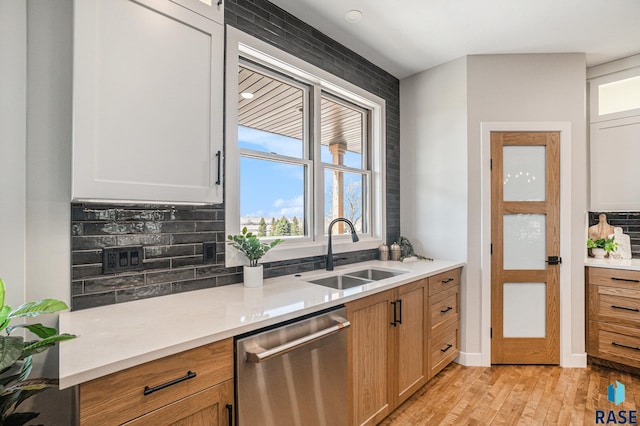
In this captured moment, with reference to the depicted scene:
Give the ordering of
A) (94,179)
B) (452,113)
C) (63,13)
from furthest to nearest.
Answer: (452,113), (63,13), (94,179)

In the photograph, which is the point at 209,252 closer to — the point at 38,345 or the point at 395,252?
the point at 38,345

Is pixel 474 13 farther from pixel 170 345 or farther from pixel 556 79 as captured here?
pixel 170 345

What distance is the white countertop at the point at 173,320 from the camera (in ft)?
3.24

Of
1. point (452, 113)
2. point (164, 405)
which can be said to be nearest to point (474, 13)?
point (452, 113)

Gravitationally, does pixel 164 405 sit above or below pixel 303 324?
below

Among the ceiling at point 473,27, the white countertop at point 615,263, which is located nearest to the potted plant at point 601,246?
the white countertop at point 615,263

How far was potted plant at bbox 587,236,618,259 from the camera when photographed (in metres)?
2.96

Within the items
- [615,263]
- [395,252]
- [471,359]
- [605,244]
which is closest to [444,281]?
[395,252]

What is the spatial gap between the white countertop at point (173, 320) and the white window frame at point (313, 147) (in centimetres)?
38

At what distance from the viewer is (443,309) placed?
2.72 meters

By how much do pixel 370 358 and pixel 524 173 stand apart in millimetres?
2169

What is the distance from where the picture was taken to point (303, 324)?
5.06 feet

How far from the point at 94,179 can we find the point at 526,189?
3.17 metres

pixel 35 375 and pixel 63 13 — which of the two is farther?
pixel 63 13
